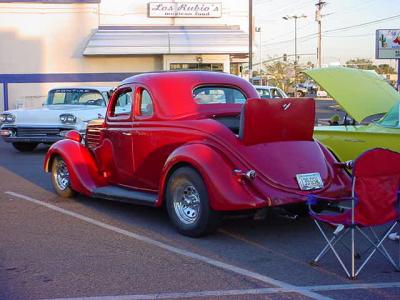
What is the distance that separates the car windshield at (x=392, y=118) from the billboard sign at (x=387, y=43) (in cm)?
2657

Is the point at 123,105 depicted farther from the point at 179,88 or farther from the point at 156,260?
the point at 156,260

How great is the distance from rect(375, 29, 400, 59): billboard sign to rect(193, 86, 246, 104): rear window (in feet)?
89.7

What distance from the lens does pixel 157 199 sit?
713 centimetres

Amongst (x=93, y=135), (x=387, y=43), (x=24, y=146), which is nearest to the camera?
(x=93, y=135)

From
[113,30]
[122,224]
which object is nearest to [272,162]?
[122,224]

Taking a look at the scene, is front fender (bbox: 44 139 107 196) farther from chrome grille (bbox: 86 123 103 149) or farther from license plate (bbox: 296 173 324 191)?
license plate (bbox: 296 173 324 191)

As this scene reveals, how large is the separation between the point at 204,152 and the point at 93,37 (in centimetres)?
2494

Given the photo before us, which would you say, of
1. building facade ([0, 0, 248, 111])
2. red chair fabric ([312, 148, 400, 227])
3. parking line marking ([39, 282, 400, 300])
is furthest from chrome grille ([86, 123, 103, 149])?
building facade ([0, 0, 248, 111])

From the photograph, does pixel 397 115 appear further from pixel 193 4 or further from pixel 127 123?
pixel 193 4

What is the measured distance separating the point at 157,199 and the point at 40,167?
6078mm

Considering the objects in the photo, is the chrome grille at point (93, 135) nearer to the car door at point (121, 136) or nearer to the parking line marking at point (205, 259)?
the car door at point (121, 136)

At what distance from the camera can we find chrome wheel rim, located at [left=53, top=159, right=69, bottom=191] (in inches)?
356

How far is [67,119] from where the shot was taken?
1426 centimetres

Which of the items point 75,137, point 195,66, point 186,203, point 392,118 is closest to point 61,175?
point 75,137
